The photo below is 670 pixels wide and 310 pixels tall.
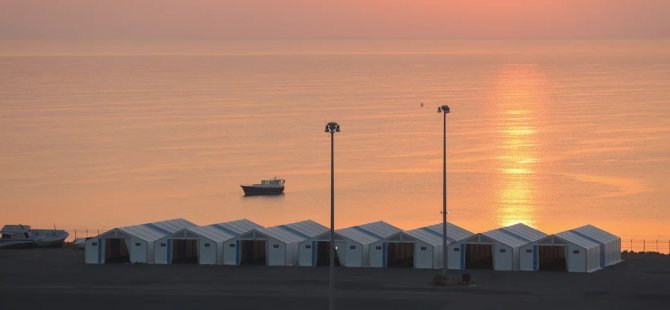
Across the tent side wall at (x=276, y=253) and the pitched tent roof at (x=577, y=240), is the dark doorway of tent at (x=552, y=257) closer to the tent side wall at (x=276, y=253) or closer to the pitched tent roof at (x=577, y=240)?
the pitched tent roof at (x=577, y=240)

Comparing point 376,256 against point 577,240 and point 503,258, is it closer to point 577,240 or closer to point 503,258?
point 503,258

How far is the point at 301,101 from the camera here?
197 m

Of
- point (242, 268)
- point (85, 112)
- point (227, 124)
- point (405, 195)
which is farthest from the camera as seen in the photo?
point (85, 112)

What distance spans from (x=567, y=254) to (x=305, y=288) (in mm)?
10270

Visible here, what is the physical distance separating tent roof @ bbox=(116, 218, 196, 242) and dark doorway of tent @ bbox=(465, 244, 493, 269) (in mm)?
11502

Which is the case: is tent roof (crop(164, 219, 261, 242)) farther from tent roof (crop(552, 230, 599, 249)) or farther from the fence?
the fence

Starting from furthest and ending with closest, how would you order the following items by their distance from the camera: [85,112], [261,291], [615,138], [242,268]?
[85,112] < [615,138] < [242,268] < [261,291]

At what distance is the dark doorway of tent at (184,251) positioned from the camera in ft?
191

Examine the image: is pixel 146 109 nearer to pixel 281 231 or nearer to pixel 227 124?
pixel 227 124

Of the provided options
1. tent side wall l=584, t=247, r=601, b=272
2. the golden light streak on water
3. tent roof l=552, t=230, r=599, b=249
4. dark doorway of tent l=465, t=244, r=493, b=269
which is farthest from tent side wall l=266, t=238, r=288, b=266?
the golden light streak on water

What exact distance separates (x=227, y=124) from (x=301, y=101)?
36142 millimetres

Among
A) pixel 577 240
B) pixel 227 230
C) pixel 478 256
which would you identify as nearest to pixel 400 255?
pixel 478 256

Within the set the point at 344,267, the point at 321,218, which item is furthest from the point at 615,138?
the point at 344,267

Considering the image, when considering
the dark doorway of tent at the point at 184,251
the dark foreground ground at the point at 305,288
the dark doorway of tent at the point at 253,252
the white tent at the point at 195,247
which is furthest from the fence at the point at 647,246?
the dark doorway of tent at the point at 184,251
